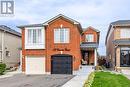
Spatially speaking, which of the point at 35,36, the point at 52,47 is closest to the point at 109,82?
the point at 52,47

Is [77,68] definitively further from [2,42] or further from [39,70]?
[2,42]

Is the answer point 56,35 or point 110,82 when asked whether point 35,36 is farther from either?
point 110,82

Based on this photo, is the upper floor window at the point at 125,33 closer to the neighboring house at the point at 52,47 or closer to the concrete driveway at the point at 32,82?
the neighboring house at the point at 52,47

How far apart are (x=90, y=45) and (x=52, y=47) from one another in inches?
320

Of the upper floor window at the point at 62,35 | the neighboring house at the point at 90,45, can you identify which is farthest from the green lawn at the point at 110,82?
the neighboring house at the point at 90,45

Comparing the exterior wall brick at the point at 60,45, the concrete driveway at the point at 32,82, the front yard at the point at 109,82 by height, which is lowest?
the concrete driveway at the point at 32,82

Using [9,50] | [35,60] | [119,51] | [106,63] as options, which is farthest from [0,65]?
[106,63]

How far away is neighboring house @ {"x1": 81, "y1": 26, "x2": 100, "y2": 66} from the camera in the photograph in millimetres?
48344

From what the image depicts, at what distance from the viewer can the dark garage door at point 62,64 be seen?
42469 millimetres

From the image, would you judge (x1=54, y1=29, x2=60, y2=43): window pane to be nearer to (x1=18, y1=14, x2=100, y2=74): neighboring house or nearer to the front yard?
(x1=18, y1=14, x2=100, y2=74): neighboring house

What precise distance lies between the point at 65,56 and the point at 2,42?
12.5m

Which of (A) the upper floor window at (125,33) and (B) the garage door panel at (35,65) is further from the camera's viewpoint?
(A) the upper floor window at (125,33)

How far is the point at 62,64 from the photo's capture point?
4272 centimetres

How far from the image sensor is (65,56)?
4272 cm
